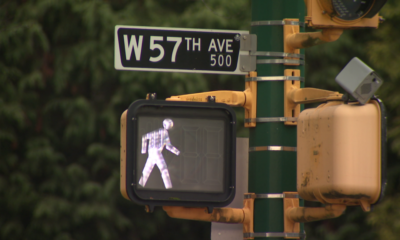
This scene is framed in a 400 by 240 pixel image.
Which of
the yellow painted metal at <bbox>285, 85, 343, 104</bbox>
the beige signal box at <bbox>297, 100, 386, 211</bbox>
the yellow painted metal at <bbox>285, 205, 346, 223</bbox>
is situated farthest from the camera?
the yellow painted metal at <bbox>285, 85, 343, 104</bbox>

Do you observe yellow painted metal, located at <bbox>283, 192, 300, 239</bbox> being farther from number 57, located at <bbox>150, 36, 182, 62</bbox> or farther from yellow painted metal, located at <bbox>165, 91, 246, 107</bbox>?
number 57, located at <bbox>150, 36, 182, 62</bbox>

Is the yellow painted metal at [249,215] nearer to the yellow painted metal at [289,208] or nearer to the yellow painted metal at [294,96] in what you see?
the yellow painted metal at [289,208]

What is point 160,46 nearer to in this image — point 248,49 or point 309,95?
point 248,49

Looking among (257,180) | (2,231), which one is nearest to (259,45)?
(257,180)

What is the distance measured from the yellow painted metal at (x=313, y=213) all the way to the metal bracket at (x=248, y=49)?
825 millimetres

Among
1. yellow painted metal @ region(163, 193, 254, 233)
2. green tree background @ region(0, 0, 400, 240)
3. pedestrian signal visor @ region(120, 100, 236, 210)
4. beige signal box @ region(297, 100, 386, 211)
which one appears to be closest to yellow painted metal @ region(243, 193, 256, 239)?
yellow painted metal @ region(163, 193, 254, 233)

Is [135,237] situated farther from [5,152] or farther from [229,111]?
[229,111]

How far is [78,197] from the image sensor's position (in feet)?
40.7

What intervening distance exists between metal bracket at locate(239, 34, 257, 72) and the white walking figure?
0.64 m

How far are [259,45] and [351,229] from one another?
938 cm

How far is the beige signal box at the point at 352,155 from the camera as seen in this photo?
318 cm

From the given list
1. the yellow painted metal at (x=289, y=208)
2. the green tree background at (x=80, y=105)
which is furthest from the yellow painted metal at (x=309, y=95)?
the green tree background at (x=80, y=105)

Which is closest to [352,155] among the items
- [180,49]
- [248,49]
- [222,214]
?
[222,214]

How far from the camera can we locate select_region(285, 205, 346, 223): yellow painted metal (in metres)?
3.40
